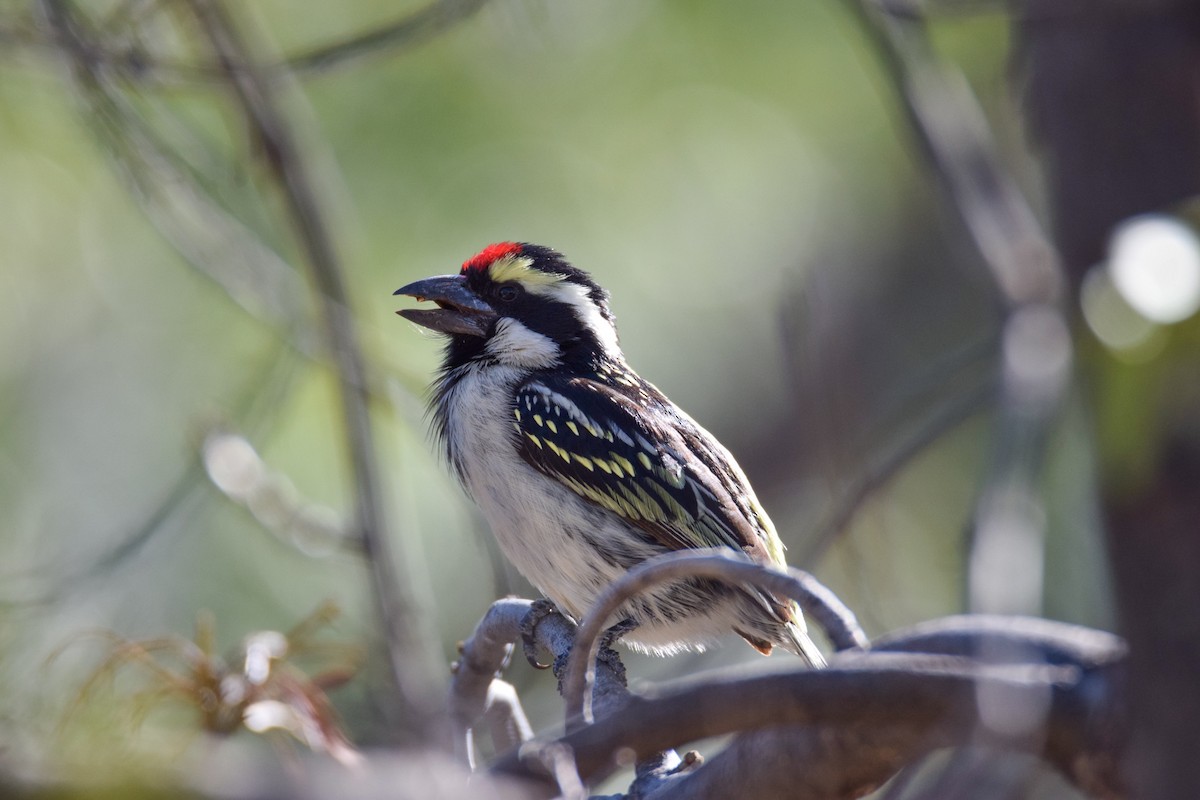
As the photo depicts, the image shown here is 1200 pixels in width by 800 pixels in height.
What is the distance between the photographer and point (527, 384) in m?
4.45

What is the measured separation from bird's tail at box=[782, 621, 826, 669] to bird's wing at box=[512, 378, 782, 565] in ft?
0.72

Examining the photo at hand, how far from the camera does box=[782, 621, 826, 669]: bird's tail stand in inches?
165

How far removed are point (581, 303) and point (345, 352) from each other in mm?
847

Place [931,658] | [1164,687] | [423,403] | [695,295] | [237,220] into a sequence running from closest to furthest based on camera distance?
[1164,687] → [931,658] → [423,403] → [237,220] → [695,295]

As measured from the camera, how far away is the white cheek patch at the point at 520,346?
183 inches

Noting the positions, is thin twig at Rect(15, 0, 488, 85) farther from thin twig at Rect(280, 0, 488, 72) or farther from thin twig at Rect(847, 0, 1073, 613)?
thin twig at Rect(847, 0, 1073, 613)

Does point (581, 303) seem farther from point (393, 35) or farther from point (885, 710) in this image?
point (885, 710)

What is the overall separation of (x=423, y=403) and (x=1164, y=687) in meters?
3.49

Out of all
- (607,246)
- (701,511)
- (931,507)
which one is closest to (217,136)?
(607,246)

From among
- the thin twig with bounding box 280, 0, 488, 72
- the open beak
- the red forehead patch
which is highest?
the thin twig with bounding box 280, 0, 488, 72

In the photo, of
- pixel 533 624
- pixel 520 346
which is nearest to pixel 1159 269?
pixel 533 624

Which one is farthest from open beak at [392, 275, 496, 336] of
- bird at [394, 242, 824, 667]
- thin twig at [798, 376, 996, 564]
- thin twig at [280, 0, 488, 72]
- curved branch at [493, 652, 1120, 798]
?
curved branch at [493, 652, 1120, 798]

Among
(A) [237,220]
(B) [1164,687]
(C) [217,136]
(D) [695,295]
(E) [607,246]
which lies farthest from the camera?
(D) [695,295]

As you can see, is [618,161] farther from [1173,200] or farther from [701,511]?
[1173,200]
